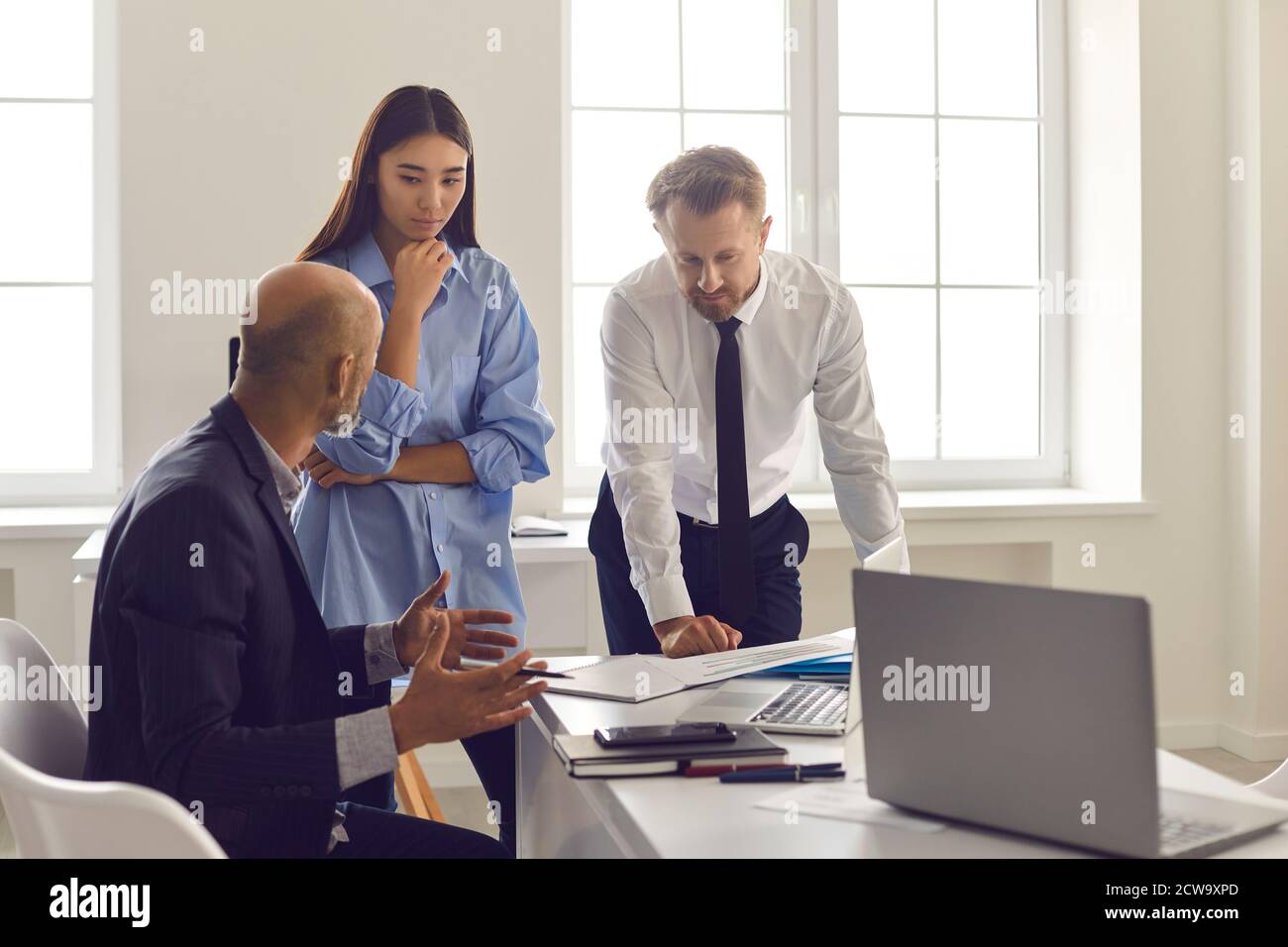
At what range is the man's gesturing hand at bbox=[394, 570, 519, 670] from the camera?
1.76 meters

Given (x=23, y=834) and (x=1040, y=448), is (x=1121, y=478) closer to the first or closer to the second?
(x=1040, y=448)

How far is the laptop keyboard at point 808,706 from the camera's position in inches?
60.5

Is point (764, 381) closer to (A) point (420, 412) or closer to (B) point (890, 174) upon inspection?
(A) point (420, 412)

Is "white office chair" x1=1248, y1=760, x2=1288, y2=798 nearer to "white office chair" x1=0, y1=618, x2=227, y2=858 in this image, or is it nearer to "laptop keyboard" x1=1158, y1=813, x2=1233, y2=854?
"laptop keyboard" x1=1158, y1=813, x2=1233, y2=854

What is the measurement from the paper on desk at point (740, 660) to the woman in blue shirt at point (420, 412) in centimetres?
37

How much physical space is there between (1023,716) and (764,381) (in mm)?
1361

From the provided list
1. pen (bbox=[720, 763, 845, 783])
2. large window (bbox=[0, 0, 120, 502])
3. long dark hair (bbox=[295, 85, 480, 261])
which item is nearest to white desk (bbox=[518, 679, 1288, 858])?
pen (bbox=[720, 763, 845, 783])

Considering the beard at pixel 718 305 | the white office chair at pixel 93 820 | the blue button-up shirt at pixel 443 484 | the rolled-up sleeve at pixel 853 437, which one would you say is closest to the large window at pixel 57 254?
the blue button-up shirt at pixel 443 484

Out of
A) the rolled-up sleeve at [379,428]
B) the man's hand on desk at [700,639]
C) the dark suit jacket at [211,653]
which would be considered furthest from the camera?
the rolled-up sleeve at [379,428]

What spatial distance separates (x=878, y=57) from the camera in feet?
13.7

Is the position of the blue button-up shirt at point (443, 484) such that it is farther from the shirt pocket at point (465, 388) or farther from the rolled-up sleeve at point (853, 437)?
the rolled-up sleeve at point (853, 437)

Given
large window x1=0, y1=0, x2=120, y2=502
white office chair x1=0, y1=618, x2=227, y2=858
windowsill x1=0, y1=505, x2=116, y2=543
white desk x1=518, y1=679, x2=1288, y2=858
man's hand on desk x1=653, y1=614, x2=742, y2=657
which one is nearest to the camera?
white office chair x1=0, y1=618, x2=227, y2=858

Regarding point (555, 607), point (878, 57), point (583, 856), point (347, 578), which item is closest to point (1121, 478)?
point (878, 57)

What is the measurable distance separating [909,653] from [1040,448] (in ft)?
11.3
